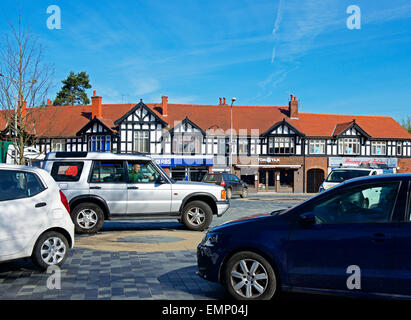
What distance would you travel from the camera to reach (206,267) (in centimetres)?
553

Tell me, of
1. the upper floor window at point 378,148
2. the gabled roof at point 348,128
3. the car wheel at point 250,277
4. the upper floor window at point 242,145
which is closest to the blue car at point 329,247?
the car wheel at point 250,277

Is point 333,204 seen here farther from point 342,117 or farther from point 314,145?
point 342,117

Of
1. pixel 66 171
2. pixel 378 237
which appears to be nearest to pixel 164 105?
pixel 66 171

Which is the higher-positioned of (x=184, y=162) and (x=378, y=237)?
(x=184, y=162)

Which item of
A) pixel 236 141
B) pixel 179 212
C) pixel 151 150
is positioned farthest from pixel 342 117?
pixel 179 212

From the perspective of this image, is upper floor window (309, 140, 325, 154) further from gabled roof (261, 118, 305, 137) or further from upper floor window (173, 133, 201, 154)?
upper floor window (173, 133, 201, 154)

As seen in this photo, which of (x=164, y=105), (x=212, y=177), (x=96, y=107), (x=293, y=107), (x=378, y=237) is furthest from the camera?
(x=293, y=107)

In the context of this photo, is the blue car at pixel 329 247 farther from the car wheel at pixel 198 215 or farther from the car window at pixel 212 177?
the car window at pixel 212 177

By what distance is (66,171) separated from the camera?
37.0 feet

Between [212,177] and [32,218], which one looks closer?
[32,218]

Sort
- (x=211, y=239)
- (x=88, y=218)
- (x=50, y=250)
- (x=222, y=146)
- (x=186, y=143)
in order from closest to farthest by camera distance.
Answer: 1. (x=211, y=239)
2. (x=50, y=250)
3. (x=88, y=218)
4. (x=186, y=143)
5. (x=222, y=146)

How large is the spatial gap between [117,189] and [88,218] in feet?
3.30

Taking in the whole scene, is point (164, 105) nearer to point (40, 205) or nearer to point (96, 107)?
point (96, 107)
